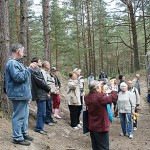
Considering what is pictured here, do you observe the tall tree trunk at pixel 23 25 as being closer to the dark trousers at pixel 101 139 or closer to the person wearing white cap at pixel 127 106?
the person wearing white cap at pixel 127 106

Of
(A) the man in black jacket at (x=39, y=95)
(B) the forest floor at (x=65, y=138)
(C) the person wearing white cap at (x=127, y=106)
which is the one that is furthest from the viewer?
(C) the person wearing white cap at (x=127, y=106)

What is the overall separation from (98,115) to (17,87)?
1788mm

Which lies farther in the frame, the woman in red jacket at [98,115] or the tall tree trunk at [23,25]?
the tall tree trunk at [23,25]

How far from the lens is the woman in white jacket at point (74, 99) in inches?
408

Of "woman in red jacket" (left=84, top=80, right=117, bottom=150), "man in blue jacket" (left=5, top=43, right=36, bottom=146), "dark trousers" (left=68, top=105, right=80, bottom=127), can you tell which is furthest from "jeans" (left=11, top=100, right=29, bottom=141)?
"dark trousers" (left=68, top=105, right=80, bottom=127)

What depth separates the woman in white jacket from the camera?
10.4 meters

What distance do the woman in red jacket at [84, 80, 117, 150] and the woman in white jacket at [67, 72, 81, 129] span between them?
3.91m

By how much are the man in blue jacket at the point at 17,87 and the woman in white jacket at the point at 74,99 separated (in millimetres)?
4073

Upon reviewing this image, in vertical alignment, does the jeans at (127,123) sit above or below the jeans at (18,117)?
below

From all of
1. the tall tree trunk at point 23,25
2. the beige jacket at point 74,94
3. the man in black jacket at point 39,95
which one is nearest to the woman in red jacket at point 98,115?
the man in black jacket at point 39,95

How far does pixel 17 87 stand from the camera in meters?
6.15

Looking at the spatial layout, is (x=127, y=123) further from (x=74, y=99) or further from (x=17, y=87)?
(x=17, y=87)

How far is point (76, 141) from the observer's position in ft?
29.2

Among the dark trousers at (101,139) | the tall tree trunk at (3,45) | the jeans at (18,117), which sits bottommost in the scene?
the dark trousers at (101,139)
